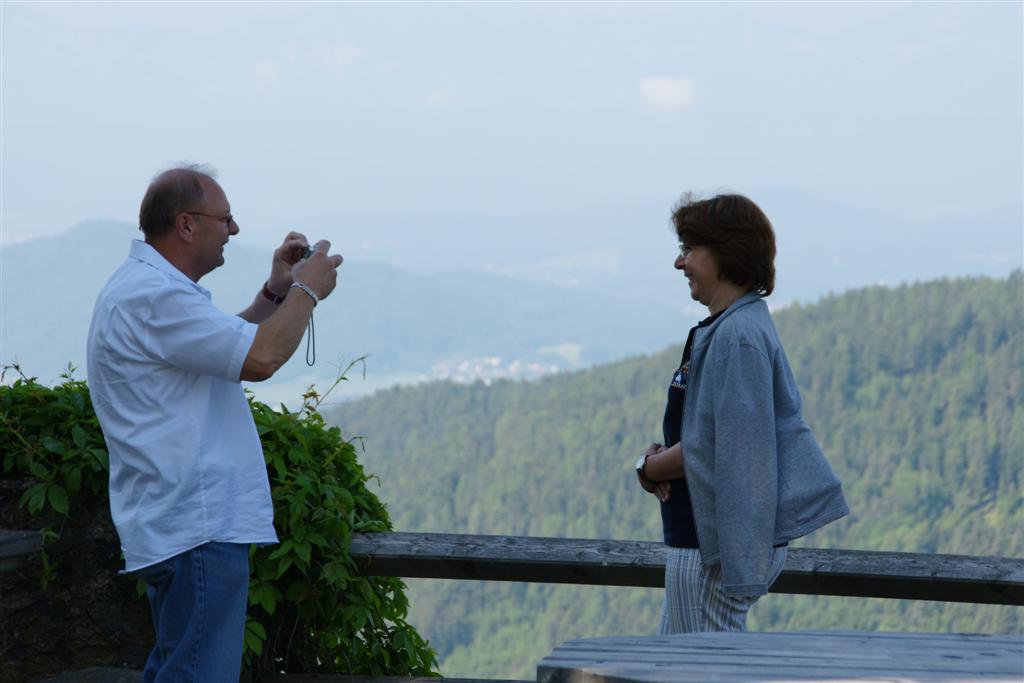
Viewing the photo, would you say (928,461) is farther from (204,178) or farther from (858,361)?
(204,178)

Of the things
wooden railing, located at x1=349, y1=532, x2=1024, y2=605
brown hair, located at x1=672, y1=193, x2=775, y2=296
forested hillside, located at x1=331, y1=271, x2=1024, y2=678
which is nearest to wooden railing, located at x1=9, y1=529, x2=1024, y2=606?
wooden railing, located at x1=349, y1=532, x2=1024, y2=605

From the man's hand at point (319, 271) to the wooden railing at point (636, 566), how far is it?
4.27 ft

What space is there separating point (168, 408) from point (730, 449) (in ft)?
4.14

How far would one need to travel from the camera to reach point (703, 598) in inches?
112

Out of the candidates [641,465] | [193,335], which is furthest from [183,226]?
[641,465]

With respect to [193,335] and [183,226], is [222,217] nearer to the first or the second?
[183,226]

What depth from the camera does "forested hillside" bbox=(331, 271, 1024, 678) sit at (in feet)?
209

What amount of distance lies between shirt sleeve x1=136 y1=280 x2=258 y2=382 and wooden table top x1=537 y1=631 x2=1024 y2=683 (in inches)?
39.1

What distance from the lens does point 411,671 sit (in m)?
4.35

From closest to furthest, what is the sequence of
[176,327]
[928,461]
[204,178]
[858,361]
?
[176,327]
[204,178]
[928,461]
[858,361]

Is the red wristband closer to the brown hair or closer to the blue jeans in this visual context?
the blue jeans

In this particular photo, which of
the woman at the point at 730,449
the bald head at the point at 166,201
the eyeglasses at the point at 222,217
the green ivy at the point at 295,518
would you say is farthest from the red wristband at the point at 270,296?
the woman at the point at 730,449

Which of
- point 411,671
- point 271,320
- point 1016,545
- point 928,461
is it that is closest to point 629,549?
point 411,671

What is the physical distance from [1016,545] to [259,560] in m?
62.3
